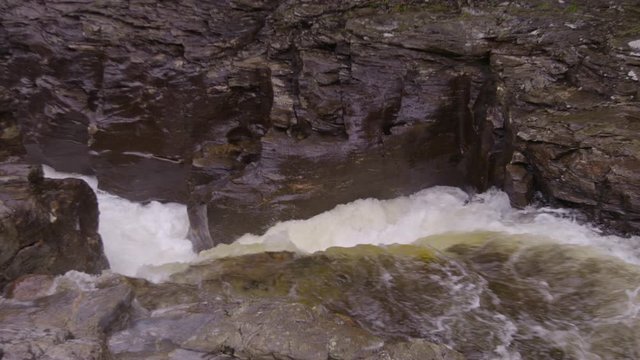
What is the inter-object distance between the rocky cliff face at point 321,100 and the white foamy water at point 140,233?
251 mm

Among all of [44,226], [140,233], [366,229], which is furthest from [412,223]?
[44,226]

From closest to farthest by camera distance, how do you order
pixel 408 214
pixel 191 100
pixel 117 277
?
pixel 117 277
pixel 408 214
pixel 191 100

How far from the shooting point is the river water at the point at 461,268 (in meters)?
5.73

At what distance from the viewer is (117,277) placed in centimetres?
629

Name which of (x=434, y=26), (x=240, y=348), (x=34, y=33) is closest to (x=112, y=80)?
(x=34, y=33)

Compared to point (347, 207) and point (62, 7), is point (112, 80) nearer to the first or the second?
point (62, 7)

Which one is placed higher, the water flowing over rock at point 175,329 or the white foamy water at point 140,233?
the water flowing over rock at point 175,329

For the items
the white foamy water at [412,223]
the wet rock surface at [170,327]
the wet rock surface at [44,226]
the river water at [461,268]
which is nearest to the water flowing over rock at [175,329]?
the wet rock surface at [170,327]

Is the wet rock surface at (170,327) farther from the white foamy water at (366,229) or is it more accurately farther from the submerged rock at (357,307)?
the white foamy water at (366,229)

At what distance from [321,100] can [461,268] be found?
134 inches

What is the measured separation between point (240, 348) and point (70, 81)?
22.8 ft

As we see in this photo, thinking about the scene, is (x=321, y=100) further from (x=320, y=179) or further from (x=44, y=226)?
(x=44, y=226)

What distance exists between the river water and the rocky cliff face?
339 mm

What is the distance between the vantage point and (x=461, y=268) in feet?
22.6
